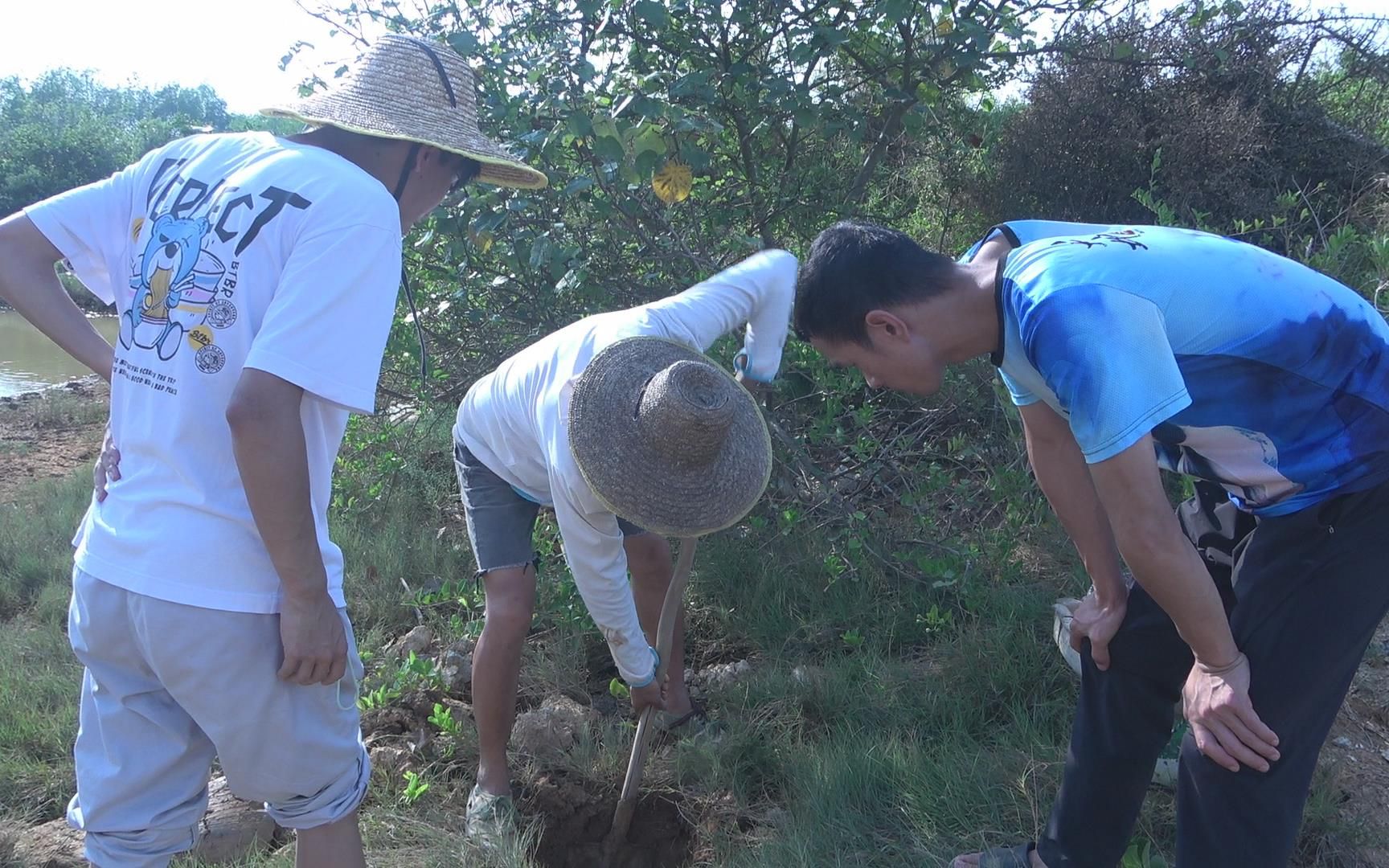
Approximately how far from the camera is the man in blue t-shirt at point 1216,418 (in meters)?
1.62

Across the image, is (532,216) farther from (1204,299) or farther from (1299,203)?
(1299,203)

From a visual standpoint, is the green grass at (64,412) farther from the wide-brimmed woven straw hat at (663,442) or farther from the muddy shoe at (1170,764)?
the muddy shoe at (1170,764)

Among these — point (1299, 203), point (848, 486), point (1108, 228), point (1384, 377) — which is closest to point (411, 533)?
point (848, 486)

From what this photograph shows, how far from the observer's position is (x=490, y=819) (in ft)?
9.45

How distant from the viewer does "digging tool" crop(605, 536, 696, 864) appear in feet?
9.03

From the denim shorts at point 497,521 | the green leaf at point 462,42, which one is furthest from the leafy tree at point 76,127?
the denim shorts at point 497,521

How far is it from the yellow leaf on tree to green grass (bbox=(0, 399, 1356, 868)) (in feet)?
4.18

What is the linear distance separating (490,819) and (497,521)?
2.83ft

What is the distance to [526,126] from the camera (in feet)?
11.7

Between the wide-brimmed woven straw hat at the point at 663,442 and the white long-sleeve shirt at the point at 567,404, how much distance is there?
8 centimetres

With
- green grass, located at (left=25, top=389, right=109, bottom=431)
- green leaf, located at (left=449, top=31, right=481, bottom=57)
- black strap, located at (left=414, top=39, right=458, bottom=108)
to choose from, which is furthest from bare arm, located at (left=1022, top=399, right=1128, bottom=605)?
green grass, located at (left=25, top=389, right=109, bottom=431)

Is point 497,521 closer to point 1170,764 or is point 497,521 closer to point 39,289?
point 39,289

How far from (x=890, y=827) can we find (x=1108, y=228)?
5.40 feet

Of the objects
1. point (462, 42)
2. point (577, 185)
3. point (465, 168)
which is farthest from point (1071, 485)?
point (462, 42)
